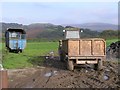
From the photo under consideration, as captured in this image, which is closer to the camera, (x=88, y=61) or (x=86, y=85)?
(x=86, y=85)

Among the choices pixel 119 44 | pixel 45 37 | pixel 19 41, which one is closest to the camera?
pixel 19 41

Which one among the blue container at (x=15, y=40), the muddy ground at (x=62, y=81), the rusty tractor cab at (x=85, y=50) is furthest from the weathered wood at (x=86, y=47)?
the blue container at (x=15, y=40)

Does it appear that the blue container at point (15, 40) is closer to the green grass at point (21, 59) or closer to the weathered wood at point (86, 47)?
the green grass at point (21, 59)

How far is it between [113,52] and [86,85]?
62.6ft

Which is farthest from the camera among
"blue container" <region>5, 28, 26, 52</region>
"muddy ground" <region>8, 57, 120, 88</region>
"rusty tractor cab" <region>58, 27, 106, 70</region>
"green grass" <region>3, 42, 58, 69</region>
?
"blue container" <region>5, 28, 26, 52</region>

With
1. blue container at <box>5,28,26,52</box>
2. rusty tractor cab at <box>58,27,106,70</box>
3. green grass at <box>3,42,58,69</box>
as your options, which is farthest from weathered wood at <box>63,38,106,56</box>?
blue container at <box>5,28,26,52</box>

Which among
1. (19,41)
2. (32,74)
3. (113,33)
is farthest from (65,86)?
(113,33)

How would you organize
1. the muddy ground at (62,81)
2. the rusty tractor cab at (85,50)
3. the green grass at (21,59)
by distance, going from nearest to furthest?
the muddy ground at (62,81) < the rusty tractor cab at (85,50) < the green grass at (21,59)

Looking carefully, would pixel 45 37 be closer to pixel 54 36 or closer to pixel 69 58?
pixel 54 36

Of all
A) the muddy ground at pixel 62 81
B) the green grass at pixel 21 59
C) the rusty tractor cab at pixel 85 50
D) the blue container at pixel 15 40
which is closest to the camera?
the muddy ground at pixel 62 81

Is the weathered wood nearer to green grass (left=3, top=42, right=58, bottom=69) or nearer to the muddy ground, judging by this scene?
the muddy ground

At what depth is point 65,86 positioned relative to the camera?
36.1ft

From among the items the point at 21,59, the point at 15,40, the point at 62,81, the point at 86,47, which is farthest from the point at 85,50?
the point at 15,40

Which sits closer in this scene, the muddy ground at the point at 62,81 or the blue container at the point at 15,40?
the muddy ground at the point at 62,81
